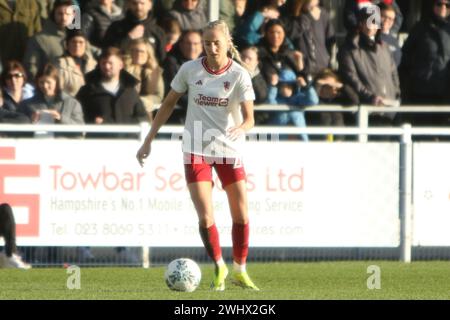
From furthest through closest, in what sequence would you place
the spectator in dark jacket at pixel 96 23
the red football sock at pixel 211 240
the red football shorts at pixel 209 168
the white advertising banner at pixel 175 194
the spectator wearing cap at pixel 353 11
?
the spectator wearing cap at pixel 353 11 → the spectator in dark jacket at pixel 96 23 → the white advertising banner at pixel 175 194 → the red football sock at pixel 211 240 → the red football shorts at pixel 209 168

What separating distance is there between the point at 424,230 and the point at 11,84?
4.84 metres

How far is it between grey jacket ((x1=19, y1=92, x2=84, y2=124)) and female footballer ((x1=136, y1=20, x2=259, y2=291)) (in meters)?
4.26

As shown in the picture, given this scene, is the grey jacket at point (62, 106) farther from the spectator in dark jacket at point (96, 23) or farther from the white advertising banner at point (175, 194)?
the spectator in dark jacket at point (96, 23)

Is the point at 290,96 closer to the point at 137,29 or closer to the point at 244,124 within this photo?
the point at 137,29

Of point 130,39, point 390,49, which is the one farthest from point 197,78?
point 390,49

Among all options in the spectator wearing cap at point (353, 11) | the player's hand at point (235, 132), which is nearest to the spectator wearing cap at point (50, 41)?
the spectator wearing cap at point (353, 11)

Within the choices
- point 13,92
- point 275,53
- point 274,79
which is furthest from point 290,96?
point 13,92

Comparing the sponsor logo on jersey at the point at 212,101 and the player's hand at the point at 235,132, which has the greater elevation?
the sponsor logo on jersey at the point at 212,101

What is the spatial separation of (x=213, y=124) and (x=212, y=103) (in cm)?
17

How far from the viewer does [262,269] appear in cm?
1603

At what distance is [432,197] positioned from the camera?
1700 cm

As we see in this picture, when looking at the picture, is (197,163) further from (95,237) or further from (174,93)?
(95,237)

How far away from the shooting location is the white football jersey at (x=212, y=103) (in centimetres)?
1271

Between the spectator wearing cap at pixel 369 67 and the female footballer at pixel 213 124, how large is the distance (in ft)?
18.8
